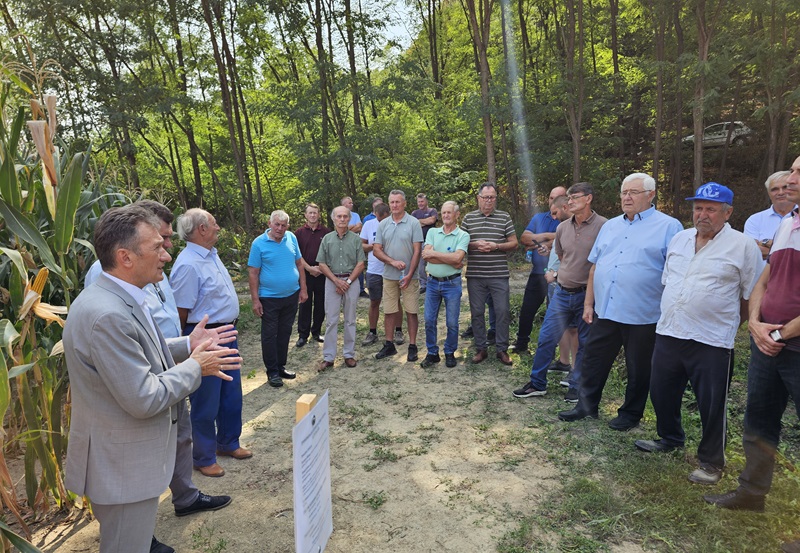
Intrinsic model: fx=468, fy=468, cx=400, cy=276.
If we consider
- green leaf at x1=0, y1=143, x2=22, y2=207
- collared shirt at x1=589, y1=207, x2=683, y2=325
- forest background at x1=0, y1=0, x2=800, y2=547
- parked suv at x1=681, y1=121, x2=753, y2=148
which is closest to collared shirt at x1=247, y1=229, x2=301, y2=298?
green leaf at x1=0, y1=143, x2=22, y2=207

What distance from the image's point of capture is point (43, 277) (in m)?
2.37

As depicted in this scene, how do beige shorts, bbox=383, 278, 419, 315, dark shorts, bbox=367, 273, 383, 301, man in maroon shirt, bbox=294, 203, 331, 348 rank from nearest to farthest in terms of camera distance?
beige shorts, bbox=383, 278, 419, 315
man in maroon shirt, bbox=294, 203, 331, 348
dark shorts, bbox=367, 273, 383, 301

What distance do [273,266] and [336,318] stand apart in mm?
1041

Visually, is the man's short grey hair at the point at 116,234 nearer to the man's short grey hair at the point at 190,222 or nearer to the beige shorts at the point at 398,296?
the man's short grey hair at the point at 190,222

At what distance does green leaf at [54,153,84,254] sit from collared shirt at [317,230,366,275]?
3344 mm

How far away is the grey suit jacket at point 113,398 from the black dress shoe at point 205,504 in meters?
1.30

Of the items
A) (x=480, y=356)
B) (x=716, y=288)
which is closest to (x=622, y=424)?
(x=716, y=288)

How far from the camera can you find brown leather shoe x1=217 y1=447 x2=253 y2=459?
3760 mm

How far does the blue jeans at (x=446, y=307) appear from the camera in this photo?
5.51 metres

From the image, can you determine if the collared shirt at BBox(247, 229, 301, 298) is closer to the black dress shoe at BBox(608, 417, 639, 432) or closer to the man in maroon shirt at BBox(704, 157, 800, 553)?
the black dress shoe at BBox(608, 417, 639, 432)

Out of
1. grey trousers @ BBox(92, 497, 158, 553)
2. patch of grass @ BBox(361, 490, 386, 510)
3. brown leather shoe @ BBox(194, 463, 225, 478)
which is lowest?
patch of grass @ BBox(361, 490, 386, 510)

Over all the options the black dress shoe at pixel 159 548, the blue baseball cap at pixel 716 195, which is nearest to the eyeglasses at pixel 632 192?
the blue baseball cap at pixel 716 195

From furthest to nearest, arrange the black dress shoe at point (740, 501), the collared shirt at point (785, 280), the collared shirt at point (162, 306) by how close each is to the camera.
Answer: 1. the black dress shoe at point (740, 501)
2. the collared shirt at point (162, 306)
3. the collared shirt at point (785, 280)

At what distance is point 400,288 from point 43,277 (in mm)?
3995
